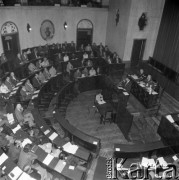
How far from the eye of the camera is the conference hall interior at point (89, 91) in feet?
22.7

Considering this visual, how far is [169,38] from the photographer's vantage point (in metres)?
15.2

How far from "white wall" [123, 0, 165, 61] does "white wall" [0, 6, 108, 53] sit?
446 cm

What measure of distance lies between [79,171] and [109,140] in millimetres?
3384

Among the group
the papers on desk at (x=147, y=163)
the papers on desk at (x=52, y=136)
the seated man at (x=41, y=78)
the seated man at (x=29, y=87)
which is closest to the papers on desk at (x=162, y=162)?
the papers on desk at (x=147, y=163)

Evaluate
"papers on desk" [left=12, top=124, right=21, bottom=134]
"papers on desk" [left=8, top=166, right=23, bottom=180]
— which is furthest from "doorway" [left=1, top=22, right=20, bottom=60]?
"papers on desk" [left=8, top=166, right=23, bottom=180]

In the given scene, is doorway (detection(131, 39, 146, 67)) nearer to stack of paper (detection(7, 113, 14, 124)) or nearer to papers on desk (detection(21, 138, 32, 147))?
stack of paper (detection(7, 113, 14, 124))

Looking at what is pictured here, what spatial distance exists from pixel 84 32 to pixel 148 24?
618 centimetres

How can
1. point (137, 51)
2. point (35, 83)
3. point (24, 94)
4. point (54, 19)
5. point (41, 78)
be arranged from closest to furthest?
point (24, 94)
point (35, 83)
point (41, 78)
point (137, 51)
point (54, 19)

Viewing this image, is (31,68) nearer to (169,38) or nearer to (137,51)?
(137,51)

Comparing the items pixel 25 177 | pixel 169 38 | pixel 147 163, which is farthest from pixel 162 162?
pixel 169 38

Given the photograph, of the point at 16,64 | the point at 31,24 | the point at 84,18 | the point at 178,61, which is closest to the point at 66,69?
the point at 16,64

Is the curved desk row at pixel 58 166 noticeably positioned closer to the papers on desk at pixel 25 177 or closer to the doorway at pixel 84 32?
the papers on desk at pixel 25 177

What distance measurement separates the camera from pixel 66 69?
48.9 ft

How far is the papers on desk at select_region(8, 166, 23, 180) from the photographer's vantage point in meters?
6.14
